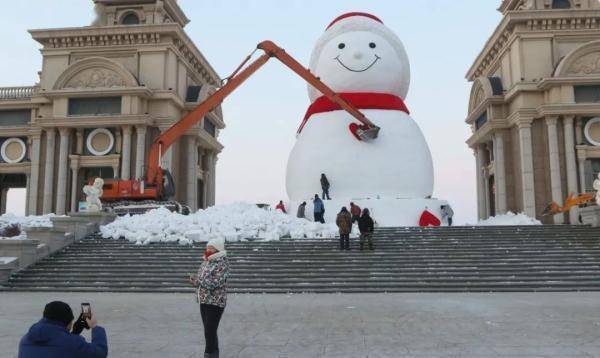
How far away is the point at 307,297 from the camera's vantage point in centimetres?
1292

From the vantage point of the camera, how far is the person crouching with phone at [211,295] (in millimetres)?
6051

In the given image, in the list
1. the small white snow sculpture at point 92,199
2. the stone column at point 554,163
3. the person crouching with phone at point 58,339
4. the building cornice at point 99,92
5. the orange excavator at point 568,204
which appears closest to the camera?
the person crouching with phone at point 58,339

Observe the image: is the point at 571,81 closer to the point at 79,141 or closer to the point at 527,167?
the point at 527,167

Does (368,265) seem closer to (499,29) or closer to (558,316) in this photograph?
(558,316)

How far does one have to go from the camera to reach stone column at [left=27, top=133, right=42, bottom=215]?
115ft

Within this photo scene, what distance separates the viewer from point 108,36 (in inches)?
1401

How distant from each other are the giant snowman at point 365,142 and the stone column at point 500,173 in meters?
11.4

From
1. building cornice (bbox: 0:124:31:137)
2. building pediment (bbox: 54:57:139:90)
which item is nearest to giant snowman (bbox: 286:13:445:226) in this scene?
building pediment (bbox: 54:57:139:90)

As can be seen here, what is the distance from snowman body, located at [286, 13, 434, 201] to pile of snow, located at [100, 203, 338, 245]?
4.43 metres

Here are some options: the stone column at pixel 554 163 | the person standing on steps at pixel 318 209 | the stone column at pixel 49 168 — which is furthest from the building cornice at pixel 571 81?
the stone column at pixel 49 168

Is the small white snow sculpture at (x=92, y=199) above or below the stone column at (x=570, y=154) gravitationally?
below

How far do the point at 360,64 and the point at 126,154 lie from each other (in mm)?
16321

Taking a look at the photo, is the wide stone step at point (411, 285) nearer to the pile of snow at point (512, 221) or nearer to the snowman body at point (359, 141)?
the snowman body at point (359, 141)

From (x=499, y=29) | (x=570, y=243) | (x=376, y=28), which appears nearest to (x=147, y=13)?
(x=376, y=28)
